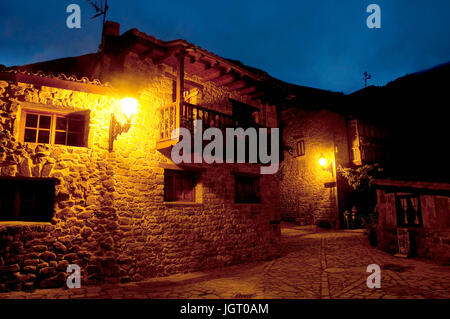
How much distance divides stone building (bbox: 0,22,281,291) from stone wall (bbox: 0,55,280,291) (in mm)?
22

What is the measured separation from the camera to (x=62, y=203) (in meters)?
6.42

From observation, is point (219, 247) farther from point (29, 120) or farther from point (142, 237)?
point (29, 120)

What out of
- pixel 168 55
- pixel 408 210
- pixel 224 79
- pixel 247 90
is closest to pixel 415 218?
pixel 408 210

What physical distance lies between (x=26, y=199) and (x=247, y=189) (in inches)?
252

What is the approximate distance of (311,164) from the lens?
18359 millimetres

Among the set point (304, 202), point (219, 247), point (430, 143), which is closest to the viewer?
point (219, 247)

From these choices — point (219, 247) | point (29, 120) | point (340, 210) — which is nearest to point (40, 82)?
point (29, 120)

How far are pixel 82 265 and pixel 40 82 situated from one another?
4.19m

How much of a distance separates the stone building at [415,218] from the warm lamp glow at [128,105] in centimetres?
861

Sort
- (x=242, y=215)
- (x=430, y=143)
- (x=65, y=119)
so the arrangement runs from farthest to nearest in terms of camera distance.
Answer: (x=430, y=143) → (x=242, y=215) → (x=65, y=119)

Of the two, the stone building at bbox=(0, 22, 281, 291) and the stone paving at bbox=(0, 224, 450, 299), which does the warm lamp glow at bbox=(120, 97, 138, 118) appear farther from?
the stone paving at bbox=(0, 224, 450, 299)

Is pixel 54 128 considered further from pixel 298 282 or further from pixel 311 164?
pixel 311 164

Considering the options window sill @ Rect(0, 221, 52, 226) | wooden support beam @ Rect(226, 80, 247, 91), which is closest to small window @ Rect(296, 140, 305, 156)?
wooden support beam @ Rect(226, 80, 247, 91)

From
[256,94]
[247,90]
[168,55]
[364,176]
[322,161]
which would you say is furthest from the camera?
[322,161]
